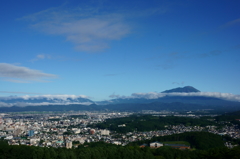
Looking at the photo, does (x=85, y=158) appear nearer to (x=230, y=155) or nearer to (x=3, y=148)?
(x=3, y=148)

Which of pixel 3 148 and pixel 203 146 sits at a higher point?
pixel 3 148

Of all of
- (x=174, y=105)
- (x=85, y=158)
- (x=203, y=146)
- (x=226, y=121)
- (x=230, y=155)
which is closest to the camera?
(x=230, y=155)

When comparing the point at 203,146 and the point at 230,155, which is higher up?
the point at 230,155

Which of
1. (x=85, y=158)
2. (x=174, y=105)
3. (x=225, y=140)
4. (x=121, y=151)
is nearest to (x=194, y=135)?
(x=225, y=140)

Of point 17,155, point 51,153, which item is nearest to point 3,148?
point 17,155

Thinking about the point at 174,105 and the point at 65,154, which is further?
the point at 174,105

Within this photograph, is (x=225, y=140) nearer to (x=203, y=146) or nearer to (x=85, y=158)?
(x=203, y=146)

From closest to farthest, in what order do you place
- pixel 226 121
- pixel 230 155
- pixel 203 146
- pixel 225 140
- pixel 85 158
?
pixel 230 155
pixel 85 158
pixel 203 146
pixel 225 140
pixel 226 121

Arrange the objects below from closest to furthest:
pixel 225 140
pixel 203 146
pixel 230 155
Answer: pixel 230 155, pixel 203 146, pixel 225 140

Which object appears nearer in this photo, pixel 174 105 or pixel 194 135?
pixel 194 135
